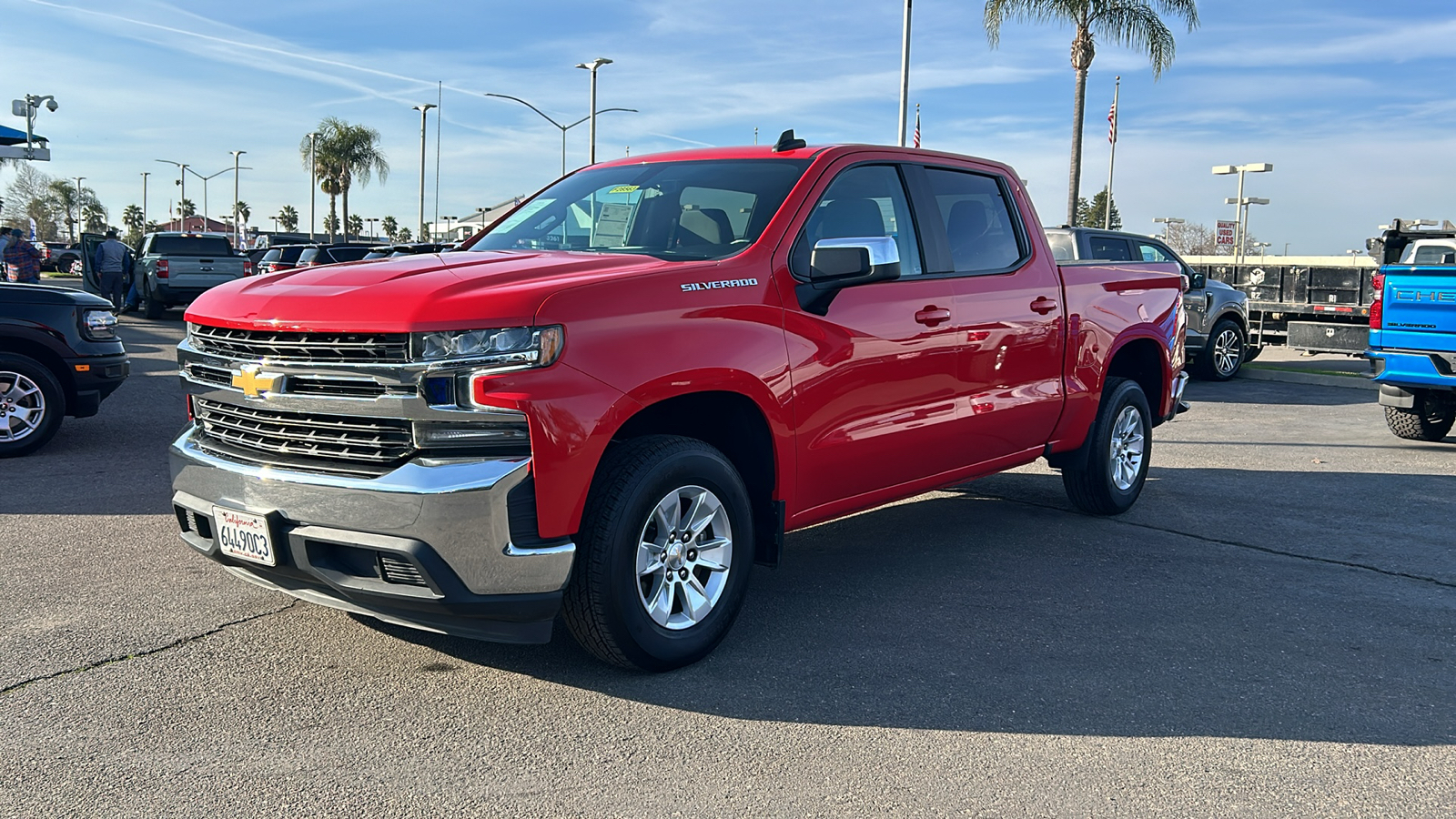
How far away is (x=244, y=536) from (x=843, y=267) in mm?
2312

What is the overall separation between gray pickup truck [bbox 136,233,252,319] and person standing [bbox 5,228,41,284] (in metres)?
2.21

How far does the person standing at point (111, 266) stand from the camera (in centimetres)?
2397

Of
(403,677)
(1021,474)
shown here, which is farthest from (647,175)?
(1021,474)

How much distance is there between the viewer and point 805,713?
12.7ft

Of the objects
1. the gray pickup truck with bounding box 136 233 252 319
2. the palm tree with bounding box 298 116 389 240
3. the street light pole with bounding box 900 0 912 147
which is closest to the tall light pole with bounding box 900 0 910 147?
the street light pole with bounding box 900 0 912 147

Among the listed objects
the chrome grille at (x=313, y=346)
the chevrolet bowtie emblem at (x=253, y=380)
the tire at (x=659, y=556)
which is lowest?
the tire at (x=659, y=556)

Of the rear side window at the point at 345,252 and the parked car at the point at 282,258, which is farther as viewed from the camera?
the parked car at the point at 282,258

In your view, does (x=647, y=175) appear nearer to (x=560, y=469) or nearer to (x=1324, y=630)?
(x=560, y=469)

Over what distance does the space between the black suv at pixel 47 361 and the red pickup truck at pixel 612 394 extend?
15.8 feet

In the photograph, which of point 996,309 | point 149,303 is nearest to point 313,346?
point 996,309

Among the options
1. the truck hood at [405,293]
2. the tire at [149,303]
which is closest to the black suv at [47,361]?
the truck hood at [405,293]

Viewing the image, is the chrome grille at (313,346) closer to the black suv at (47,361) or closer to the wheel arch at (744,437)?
the wheel arch at (744,437)

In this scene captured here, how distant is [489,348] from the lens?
3.66 metres

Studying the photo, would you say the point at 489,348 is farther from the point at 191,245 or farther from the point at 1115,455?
the point at 191,245
